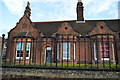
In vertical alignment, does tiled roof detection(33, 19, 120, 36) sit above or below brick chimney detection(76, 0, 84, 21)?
below

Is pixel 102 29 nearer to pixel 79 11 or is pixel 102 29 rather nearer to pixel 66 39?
pixel 66 39

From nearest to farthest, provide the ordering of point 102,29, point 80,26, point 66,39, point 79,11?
1. point 66,39
2. point 102,29
3. point 80,26
4. point 79,11

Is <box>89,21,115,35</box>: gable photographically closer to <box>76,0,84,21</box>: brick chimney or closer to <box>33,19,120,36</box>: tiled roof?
<box>33,19,120,36</box>: tiled roof

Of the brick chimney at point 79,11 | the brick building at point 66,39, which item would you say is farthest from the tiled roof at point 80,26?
the brick chimney at point 79,11

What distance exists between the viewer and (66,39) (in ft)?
44.1

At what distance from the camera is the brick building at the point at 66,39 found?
14.1 meters

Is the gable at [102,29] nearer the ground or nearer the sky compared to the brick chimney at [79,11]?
nearer the ground

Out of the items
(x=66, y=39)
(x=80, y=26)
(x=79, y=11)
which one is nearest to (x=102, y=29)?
(x=80, y=26)

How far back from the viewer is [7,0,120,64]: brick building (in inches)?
554

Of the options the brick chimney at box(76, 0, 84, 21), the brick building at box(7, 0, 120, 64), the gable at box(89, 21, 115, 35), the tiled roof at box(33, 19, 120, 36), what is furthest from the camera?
the brick chimney at box(76, 0, 84, 21)

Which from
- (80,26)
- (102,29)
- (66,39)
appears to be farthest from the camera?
(80,26)

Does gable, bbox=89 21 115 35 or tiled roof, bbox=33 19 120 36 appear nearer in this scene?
gable, bbox=89 21 115 35

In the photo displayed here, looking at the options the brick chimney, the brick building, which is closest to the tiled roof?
the brick building

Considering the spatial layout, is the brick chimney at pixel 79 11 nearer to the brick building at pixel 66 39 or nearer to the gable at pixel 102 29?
the brick building at pixel 66 39
